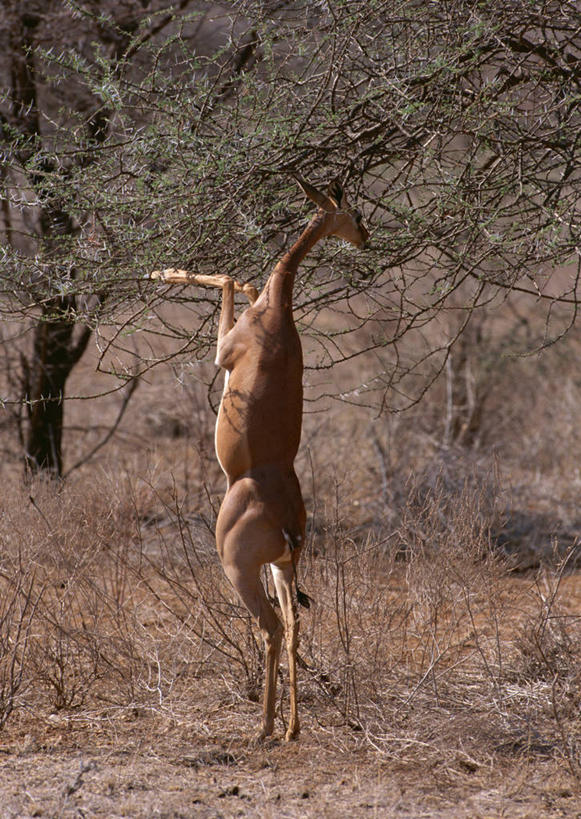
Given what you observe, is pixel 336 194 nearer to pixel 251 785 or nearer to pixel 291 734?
pixel 291 734

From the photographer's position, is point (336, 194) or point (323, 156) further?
point (323, 156)

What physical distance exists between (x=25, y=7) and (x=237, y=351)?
640 cm

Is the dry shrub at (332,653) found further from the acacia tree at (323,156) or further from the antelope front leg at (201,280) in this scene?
the antelope front leg at (201,280)

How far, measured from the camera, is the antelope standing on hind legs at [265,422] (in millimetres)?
4141

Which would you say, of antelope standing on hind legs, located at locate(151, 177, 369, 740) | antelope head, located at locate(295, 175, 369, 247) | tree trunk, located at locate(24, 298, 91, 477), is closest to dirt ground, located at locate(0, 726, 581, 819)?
antelope standing on hind legs, located at locate(151, 177, 369, 740)

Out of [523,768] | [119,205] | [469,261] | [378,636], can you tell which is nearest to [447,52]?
[469,261]

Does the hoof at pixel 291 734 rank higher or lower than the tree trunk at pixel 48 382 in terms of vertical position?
lower

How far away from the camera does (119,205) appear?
469 cm

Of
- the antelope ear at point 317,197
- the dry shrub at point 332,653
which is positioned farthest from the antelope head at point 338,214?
the dry shrub at point 332,653

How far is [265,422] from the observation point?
13.7 ft

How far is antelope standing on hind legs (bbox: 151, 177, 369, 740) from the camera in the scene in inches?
163

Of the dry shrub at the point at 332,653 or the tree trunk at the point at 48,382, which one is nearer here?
the dry shrub at the point at 332,653

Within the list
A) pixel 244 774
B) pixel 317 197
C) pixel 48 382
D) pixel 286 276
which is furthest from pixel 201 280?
pixel 48 382

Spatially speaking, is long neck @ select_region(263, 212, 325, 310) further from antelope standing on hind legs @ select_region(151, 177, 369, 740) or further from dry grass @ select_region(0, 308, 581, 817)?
dry grass @ select_region(0, 308, 581, 817)
